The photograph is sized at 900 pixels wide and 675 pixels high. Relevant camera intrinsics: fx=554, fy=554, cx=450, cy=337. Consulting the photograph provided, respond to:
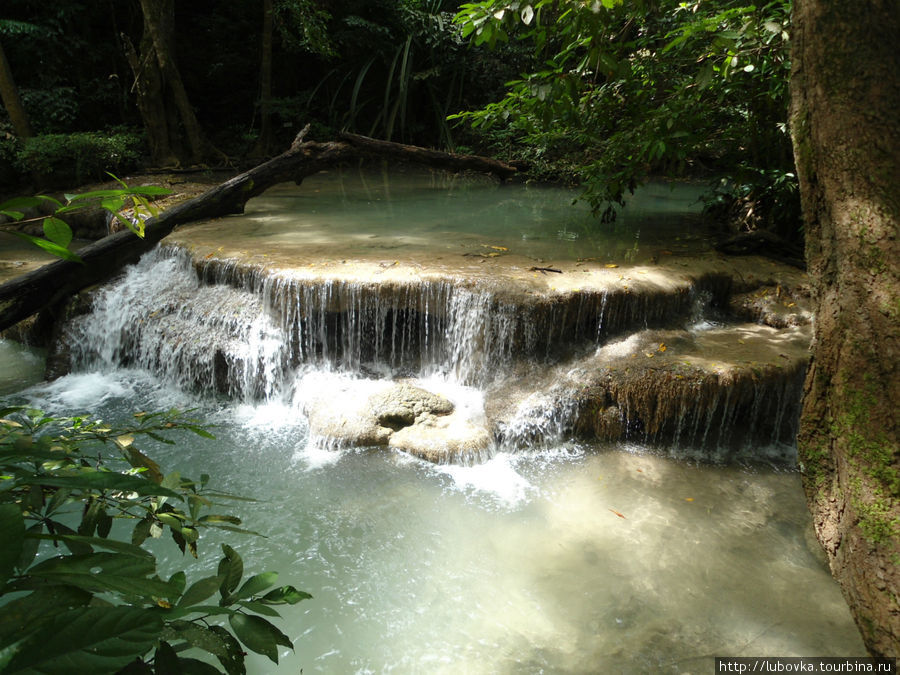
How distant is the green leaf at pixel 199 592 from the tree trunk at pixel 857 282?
1917 mm

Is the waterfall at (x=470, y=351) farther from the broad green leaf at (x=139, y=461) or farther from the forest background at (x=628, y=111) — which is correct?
the broad green leaf at (x=139, y=461)

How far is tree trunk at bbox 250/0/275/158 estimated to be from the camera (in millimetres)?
11594

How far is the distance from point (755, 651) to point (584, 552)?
982 mm

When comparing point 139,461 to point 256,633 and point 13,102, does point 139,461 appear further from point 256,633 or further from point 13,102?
point 13,102

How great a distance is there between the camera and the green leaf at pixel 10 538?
514 millimetres

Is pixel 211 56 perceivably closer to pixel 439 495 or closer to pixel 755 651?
pixel 439 495

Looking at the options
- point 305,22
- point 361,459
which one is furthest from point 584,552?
point 305,22

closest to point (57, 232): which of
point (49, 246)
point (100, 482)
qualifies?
point (49, 246)

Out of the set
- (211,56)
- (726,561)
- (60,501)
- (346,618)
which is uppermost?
(211,56)

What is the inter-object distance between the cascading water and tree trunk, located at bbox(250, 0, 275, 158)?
754 centimetres

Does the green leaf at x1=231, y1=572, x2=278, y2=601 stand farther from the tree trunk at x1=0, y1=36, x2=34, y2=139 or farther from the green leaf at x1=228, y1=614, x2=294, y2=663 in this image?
the tree trunk at x1=0, y1=36, x2=34, y2=139

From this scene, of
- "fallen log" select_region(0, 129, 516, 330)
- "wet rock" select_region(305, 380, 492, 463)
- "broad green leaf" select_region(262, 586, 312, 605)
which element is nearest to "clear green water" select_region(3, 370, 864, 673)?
"wet rock" select_region(305, 380, 492, 463)

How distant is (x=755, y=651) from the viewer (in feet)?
8.96

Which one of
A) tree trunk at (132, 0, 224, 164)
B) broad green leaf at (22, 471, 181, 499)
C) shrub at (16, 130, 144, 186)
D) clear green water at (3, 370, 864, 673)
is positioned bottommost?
clear green water at (3, 370, 864, 673)
